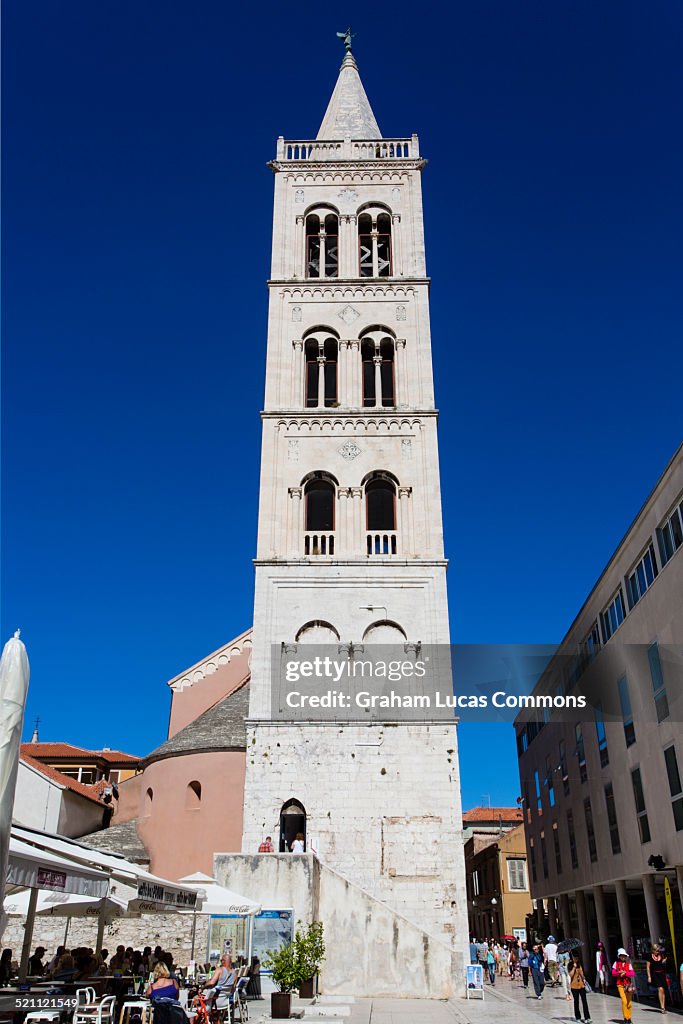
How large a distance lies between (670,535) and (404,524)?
32.2 ft

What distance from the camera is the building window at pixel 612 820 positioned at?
2778cm

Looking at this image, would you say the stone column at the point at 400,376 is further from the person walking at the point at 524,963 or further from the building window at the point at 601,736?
the person walking at the point at 524,963

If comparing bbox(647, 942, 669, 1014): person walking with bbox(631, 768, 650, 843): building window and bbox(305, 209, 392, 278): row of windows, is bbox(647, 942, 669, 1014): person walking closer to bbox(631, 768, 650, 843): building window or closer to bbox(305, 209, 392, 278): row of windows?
bbox(631, 768, 650, 843): building window

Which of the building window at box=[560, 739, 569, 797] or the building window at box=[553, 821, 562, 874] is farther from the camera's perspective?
the building window at box=[553, 821, 562, 874]

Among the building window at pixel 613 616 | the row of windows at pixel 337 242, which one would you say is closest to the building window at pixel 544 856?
the building window at pixel 613 616

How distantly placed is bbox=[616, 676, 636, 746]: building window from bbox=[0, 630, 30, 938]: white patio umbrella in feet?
68.1

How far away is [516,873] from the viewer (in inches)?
2154

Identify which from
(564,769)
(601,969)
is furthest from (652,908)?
(564,769)

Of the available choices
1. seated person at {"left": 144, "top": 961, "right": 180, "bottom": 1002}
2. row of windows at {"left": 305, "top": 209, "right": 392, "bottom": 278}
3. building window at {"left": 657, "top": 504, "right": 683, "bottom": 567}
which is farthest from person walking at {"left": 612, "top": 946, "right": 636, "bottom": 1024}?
row of windows at {"left": 305, "top": 209, "right": 392, "bottom": 278}

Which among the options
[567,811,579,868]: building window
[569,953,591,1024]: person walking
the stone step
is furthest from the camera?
[567,811,579,868]: building window

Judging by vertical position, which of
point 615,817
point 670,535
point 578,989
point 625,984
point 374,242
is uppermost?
point 374,242

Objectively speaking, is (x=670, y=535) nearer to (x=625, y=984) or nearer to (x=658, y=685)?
(x=658, y=685)

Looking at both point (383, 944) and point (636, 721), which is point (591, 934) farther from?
point (383, 944)

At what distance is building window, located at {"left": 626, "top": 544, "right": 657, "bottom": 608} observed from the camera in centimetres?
2421
